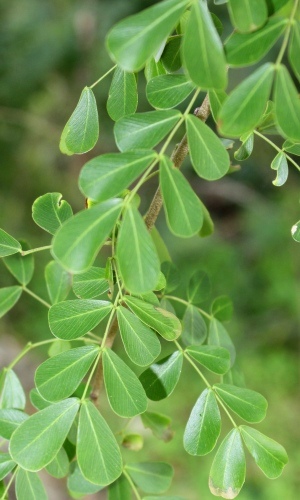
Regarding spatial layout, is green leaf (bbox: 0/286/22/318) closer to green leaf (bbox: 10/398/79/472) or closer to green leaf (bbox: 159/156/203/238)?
green leaf (bbox: 10/398/79/472)

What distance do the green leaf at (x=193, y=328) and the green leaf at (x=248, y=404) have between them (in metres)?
0.11

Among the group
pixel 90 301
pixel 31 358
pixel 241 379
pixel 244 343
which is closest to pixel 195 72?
pixel 90 301

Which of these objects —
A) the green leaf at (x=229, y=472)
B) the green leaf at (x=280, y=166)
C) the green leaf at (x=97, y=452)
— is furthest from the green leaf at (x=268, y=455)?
the green leaf at (x=280, y=166)

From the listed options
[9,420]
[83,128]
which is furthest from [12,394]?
[83,128]

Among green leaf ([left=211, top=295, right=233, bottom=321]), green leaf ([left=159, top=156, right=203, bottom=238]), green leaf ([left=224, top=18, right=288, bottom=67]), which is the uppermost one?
green leaf ([left=224, top=18, right=288, bottom=67])

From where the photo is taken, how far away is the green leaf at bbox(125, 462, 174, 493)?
0.62 meters

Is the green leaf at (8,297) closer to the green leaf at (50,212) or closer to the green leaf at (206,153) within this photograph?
the green leaf at (50,212)

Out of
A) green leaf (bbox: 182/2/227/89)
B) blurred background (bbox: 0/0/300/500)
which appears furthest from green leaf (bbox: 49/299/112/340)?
blurred background (bbox: 0/0/300/500)

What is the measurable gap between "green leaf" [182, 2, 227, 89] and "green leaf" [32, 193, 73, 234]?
21cm

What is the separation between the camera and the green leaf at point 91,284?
48 centimetres

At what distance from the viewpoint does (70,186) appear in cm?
285

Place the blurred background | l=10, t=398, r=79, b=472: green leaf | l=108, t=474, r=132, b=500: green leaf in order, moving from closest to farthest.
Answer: l=10, t=398, r=79, b=472: green leaf → l=108, t=474, r=132, b=500: green leaf → the blurred background

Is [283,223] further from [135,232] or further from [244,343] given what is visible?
[135,232]

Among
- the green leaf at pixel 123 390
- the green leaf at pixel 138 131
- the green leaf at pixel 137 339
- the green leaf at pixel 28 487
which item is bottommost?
the green leaf at pixel 28 487
